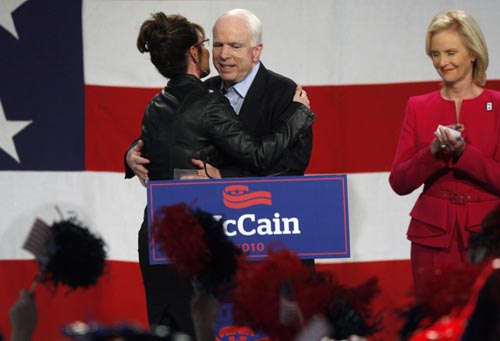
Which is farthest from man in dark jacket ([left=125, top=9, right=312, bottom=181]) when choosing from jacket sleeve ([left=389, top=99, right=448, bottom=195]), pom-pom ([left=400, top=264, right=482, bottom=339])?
pom-pom ([left=400, top=264, right=482, bottom=339])

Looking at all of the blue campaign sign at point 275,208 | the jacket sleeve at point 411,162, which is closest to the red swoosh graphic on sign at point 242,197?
the blue campaign sign at point 275,208

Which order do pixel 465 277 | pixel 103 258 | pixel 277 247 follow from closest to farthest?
pixel 465 277 → pixel 103 258 → pixel 277 247

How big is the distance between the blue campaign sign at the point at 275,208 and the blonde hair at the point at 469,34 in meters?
0.70

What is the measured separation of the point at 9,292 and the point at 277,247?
222cm

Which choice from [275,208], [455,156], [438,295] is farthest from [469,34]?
[438,295]

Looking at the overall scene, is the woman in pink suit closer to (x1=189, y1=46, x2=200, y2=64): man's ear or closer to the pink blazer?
the pink blazer

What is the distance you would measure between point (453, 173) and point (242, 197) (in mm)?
831

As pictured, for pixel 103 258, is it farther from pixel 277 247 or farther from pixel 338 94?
pixel 338 94

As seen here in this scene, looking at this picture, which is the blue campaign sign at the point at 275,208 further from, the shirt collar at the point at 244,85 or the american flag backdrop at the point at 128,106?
the american flag backdrop at the point at 128,106

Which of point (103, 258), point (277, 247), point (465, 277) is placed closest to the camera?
point (465, 277)

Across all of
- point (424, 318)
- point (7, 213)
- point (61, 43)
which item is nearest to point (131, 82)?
point (61, 43)

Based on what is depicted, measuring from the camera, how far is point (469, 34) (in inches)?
134

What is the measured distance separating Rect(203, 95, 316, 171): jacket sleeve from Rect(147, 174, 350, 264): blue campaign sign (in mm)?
336

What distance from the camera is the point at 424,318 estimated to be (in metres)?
1.80
